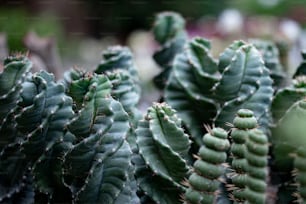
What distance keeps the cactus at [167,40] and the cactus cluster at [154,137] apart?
254 millimetres

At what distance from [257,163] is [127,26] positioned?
7.49 m

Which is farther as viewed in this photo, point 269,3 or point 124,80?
point 269,3

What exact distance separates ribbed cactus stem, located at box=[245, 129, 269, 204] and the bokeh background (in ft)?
4.01

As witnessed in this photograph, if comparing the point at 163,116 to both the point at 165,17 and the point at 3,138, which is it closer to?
the point at 3,138

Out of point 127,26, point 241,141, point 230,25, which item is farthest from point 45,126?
point 127,26

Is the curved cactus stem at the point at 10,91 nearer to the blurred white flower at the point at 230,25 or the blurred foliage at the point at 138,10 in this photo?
the blurred white flower at the point at 230,25

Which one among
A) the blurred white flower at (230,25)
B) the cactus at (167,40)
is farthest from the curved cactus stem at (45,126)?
the blurred white flower at (230,25)

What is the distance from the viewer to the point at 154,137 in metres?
1.11

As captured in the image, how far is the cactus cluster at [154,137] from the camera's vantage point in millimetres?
1002

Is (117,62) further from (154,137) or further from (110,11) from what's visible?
(110,11)

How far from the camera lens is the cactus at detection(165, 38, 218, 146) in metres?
1.36

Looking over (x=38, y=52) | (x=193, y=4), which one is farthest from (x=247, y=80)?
(x=193, y=4)

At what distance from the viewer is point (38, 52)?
219 centimetres

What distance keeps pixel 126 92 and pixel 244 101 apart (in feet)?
0.84
